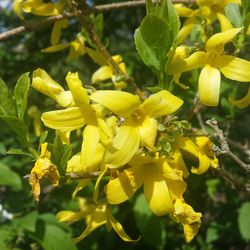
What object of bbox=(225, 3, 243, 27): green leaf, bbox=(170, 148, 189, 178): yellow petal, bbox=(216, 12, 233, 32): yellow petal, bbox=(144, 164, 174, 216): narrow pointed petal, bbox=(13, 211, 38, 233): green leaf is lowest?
bbox=(13, 211, 38, 233): green leaf

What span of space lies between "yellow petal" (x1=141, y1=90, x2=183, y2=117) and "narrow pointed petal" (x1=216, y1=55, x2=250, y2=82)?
0.60 ft

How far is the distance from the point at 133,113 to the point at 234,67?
0.93 feet

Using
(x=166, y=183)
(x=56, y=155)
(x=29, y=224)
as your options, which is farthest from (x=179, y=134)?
(x=29, y=224)

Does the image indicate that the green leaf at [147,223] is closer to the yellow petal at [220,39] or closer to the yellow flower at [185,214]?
the yellow flower at [185,214]

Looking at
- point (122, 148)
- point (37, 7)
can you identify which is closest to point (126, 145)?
point (122, 148)

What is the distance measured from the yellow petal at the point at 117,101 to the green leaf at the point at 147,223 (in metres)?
0.93

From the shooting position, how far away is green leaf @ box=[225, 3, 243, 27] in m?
1.51

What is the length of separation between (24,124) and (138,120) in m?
0.32

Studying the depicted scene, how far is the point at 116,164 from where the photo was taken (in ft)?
3.66

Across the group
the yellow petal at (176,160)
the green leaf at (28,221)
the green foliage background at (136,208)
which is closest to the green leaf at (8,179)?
the green foliage background at (136,208)

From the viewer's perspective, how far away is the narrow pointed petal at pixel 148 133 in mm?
1165

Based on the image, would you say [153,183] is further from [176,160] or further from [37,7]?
[37,7]

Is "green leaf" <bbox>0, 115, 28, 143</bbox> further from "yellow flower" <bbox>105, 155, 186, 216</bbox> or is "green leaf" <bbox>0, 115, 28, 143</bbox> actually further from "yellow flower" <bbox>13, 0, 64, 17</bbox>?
"yellow flower" <bbox>13, 0, 64, 17</bbox>

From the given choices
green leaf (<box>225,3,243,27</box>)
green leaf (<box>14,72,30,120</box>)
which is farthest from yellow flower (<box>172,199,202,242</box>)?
green leaf (<box>225,3,243,27</box>)
